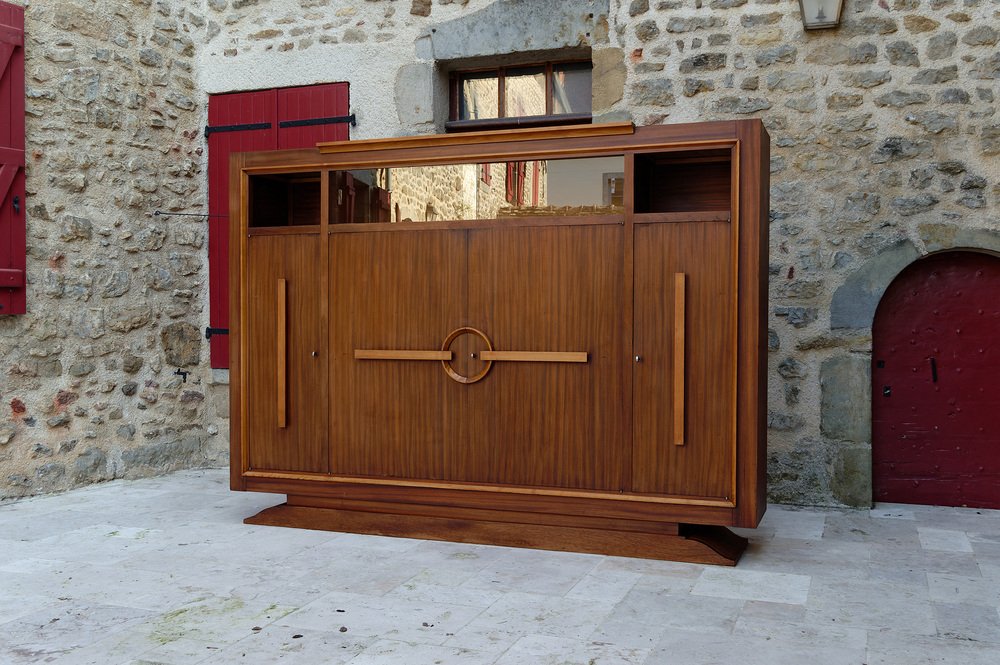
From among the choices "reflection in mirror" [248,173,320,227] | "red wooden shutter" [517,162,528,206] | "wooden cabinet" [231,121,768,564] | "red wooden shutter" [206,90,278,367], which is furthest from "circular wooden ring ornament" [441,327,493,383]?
"red wooden shutter" [206,90,278,367]

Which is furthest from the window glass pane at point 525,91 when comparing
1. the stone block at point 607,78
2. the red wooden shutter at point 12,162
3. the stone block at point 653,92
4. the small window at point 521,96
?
the red wooden shutter at point 12,162

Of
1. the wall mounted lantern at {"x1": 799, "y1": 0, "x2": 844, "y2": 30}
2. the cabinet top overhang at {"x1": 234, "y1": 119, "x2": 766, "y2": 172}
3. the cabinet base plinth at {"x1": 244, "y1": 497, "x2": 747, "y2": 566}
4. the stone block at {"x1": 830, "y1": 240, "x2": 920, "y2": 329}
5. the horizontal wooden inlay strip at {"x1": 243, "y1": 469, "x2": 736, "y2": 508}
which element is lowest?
the cabinet base plinth at {"x1": 244, "y1": 497, "x2": 747, "y2": 566}

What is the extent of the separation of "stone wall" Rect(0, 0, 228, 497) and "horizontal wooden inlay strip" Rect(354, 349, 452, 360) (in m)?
2.27

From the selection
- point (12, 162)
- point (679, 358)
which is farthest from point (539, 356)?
point (12, 162)

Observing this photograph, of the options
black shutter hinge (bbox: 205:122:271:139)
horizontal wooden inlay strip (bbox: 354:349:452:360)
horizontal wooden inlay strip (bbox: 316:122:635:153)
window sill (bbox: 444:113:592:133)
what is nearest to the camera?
horizontal wooden inlay strip (bbox: 316:122:635:153)

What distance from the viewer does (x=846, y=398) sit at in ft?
18.3

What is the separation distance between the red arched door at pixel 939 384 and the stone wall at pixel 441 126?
186 mm

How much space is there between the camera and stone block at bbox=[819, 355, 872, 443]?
556 centimetres

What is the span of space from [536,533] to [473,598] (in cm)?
95

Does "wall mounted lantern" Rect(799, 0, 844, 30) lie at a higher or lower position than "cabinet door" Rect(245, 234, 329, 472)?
higher

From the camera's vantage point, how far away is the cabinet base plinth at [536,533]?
14.2 ft

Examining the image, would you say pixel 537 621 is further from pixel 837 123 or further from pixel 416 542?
pixel 837 123

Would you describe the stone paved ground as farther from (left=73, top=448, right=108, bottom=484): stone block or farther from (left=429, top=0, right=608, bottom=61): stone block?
(left=429, top=0, right=608, bottom=61): stone block

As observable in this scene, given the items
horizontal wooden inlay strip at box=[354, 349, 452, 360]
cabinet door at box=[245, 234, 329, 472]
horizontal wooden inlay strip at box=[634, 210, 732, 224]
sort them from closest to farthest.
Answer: horizontal wooden inlay strip at box=[634, 210, 732, 224] → horizontal wooden inlay strip at box=[354, 349, 452, 360] → cabinet door at box=[245, 234, 329, 472]
